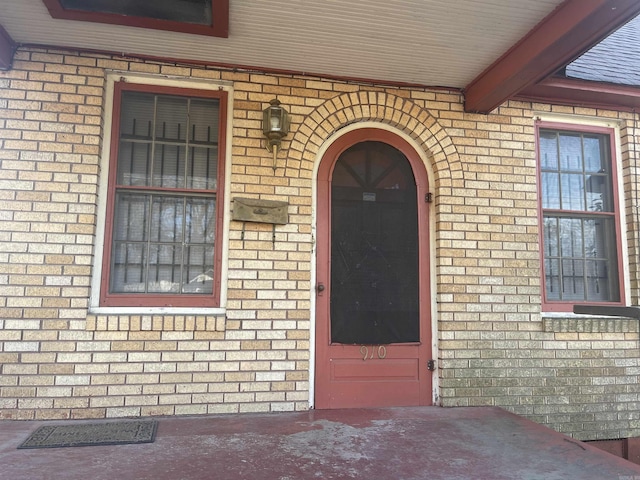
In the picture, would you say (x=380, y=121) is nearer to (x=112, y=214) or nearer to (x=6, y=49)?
(x=112, y=214)

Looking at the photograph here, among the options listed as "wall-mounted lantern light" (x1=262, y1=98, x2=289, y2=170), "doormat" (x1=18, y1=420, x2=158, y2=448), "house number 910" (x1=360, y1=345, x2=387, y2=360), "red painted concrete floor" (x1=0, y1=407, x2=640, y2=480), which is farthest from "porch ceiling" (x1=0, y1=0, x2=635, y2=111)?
"doormat" (x1=18, y1=420, x2=158, y2=448)

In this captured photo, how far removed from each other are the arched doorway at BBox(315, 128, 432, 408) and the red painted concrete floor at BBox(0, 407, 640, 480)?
1.21ft

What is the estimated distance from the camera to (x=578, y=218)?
431cm

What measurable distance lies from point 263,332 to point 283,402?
57 cm

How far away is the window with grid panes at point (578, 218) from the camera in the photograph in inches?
165

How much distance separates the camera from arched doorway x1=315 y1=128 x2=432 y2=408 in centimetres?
370

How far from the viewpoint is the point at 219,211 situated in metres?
3.63

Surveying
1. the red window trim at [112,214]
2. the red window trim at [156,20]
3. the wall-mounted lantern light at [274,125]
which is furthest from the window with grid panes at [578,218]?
the red window trim at [156,20]

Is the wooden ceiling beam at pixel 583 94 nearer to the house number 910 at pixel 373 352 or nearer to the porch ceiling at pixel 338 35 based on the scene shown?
the porch ceiling at pixel 338 35

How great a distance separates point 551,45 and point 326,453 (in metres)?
3.08

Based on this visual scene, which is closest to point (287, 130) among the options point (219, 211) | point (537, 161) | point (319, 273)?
point (219, 211)

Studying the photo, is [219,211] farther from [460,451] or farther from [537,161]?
[537,161]

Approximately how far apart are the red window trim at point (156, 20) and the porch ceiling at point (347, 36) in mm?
60

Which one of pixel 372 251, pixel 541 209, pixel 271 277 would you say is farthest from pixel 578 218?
pixel 271 277
